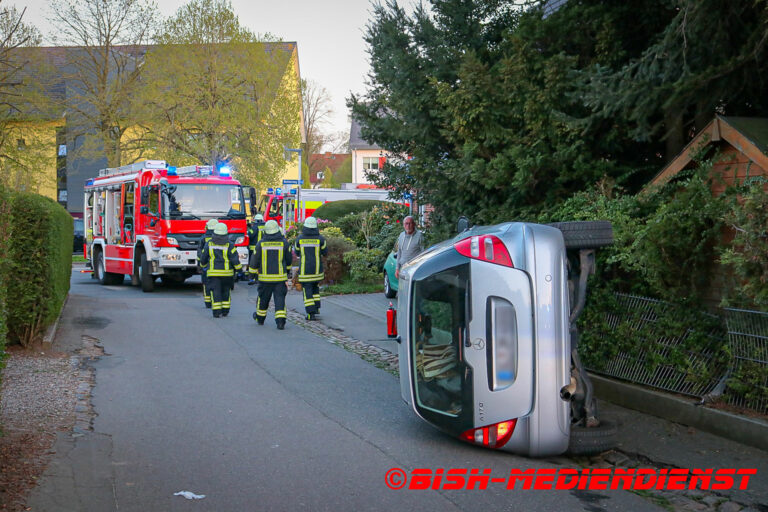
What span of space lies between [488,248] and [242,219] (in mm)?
15674

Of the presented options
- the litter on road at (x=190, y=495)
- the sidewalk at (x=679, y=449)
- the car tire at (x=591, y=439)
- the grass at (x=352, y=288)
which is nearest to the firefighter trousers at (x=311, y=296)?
the grass at (x=352, y=288)

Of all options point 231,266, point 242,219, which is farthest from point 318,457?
point 242,219

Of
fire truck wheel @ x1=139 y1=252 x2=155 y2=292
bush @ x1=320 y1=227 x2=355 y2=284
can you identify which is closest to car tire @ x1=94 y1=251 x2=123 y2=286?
fire truck wheel @ x1=139 y1=252 x2=155 y2=292

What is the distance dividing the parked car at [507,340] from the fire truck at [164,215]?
1456 cm

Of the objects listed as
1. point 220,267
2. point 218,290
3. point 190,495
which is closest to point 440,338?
point 190,495

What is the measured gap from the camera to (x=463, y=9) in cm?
1259

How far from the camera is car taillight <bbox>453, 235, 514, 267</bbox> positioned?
6.05 metres

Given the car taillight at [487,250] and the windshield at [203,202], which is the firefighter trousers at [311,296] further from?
the car taillight at [487,250]

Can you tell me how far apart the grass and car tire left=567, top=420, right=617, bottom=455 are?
13.2 metres

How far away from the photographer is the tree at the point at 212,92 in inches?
1481

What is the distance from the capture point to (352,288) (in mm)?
19688

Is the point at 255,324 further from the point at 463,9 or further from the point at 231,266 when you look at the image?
the point at 463,9

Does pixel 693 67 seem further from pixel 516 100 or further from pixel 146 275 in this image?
pixel 146 275

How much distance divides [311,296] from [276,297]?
138 cm
